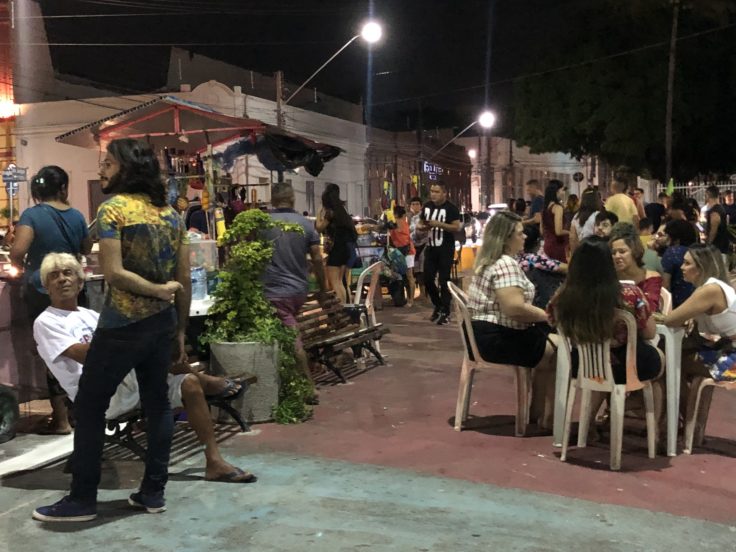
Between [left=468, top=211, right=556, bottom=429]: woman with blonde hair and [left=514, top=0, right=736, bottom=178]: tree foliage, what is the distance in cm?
2072

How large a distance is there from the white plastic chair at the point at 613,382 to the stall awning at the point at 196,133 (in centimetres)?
617

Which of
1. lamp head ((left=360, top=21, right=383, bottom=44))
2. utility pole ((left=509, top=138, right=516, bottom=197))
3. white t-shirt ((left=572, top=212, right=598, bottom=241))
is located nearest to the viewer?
white t-shirt ((left=572, top=212, right=598, bottom=241))

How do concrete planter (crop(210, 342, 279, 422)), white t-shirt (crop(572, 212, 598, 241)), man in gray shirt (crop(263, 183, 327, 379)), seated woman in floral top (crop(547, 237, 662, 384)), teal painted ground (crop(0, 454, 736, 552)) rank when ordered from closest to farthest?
teal painted ground (crop(0, 454, 736, 552))
seated woman in floral top (crop(547, 237, 662, 384))
concrete planter (crop(210, 342, 279, 422))
man in gray shirt (crop(263, 183, 327, 379))
white t-shirt (crop(572, 212, 598, 241))

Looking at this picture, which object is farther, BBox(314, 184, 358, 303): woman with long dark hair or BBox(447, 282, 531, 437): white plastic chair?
BBox(314, 184, 358, 303): woman with long dark hair

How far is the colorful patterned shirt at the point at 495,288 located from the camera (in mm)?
5430

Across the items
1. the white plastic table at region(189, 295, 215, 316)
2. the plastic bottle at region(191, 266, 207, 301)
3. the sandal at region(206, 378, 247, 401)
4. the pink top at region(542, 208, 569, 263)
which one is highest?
the pink top at region(542, 208, 569, 263)

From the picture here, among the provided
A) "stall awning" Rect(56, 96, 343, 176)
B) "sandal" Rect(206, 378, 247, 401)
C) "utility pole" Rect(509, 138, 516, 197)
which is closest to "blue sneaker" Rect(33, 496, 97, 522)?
"sandal" Rect(206, 378, 247, 401)

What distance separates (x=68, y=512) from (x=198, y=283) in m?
2.76

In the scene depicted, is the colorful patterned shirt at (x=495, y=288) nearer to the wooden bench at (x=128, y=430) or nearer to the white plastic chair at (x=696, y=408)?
the white plastic chair at (x=696, y=408)

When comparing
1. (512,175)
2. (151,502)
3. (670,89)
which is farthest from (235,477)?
(512,175)

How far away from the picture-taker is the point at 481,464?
5.00 m

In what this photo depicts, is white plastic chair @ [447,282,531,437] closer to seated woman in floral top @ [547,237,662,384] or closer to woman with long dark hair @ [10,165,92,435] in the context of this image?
seated woman in floral top @ [547,237,662,384]

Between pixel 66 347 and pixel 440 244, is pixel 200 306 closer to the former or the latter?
pixel 66 347

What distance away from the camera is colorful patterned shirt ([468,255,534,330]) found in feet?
17.8
